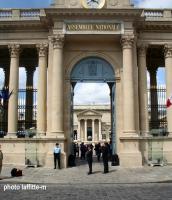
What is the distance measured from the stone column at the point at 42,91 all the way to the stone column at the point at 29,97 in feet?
15.1

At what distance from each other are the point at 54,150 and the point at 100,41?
8246 millimetres

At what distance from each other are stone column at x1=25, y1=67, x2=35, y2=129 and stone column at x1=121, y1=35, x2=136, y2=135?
9.18 metres

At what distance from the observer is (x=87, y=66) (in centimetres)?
2669

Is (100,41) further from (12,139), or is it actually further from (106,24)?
(12,139)

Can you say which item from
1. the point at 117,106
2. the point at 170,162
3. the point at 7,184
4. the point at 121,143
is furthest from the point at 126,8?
the point at 7,184

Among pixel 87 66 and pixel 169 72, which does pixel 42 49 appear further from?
pixel 169 72

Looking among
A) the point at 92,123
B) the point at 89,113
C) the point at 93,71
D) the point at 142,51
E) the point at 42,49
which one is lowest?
the point at 92,123

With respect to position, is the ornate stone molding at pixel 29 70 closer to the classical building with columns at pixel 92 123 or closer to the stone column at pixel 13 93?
the stone column at pixel 13 93

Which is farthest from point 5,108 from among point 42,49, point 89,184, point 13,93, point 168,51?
point 89,184

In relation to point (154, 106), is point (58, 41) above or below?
above

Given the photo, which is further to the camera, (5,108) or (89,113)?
(89,113)

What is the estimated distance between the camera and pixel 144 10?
2703 cm

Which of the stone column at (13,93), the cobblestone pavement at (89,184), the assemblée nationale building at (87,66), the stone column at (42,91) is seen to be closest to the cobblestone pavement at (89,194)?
the cobblestone pavement at (89,184)

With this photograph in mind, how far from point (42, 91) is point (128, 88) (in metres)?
5.81
